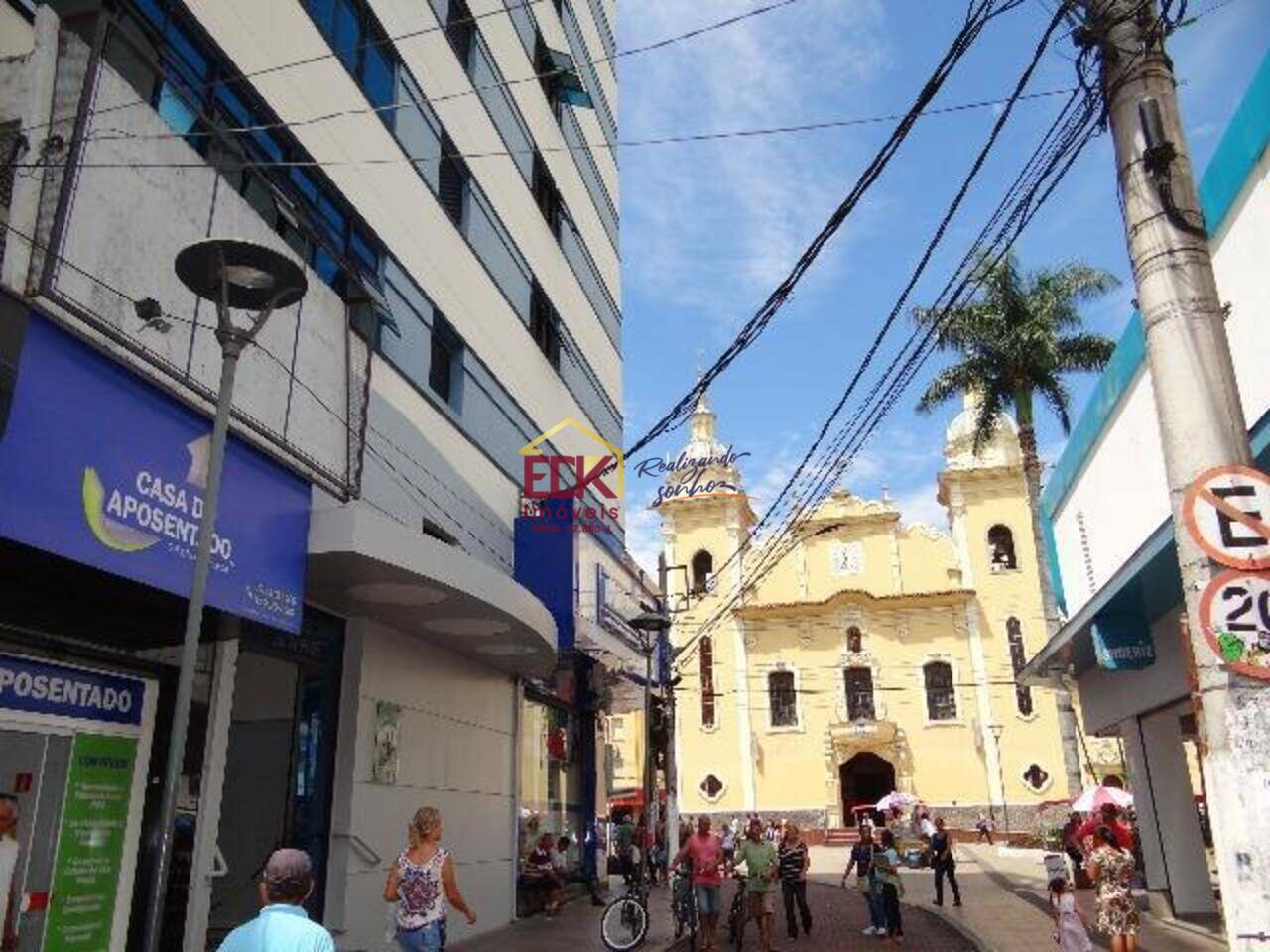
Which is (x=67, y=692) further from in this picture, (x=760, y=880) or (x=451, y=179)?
(x=451, y=179)

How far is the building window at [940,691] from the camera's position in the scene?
45.8m

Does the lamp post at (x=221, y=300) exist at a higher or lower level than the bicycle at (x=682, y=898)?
higher

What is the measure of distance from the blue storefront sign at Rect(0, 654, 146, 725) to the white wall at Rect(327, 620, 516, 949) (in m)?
3.17

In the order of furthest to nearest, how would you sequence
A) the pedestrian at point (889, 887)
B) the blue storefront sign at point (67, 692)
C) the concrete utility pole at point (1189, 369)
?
the pedestrian at point (889, 887) < the blue storefront sign at point (67, 692) < the concrete utility pole at point (1189, 369)

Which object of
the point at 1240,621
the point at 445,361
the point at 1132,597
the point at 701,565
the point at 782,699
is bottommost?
the point at 1240,621

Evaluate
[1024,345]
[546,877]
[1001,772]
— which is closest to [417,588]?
[546,877]

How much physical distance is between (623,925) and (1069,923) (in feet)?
18.3

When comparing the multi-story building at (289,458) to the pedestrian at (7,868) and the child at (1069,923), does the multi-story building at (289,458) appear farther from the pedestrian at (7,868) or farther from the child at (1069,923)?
the child at (1069,923)

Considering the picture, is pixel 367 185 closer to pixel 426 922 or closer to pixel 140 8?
pixel 140 8

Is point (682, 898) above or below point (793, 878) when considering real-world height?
below

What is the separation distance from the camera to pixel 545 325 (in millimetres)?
19812

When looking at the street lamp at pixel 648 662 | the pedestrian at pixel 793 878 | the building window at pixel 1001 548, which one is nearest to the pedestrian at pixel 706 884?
the pedestrian at pixel 793 878

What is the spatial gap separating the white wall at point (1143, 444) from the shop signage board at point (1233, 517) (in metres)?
2.59

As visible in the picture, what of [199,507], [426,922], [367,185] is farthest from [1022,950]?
[367,185]
